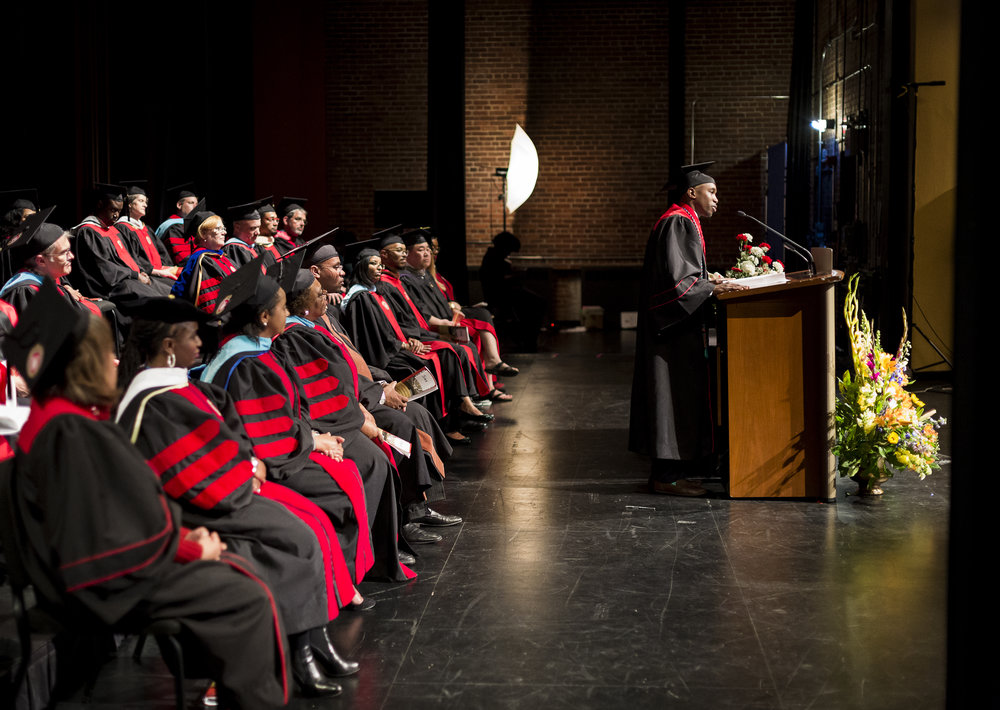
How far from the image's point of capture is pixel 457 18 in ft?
34.3

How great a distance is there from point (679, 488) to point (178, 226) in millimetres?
5622

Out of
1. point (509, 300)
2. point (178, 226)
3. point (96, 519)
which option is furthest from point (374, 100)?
point (96, 519)

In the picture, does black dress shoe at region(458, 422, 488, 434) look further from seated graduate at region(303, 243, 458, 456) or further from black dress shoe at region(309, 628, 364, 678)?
black dress shoe at region(309, 628, 364, 678)

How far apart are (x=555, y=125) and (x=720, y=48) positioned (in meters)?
2.42

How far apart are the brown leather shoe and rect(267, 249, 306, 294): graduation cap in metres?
2.28

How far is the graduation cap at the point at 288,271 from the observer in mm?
4125

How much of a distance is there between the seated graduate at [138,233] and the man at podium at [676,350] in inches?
180

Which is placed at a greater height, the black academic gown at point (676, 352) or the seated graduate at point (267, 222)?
the seated graduate at point (267, 222)

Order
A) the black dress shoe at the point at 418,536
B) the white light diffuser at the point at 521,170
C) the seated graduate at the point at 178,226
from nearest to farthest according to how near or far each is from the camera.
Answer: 1. the black dress shoe at the point at 418,536
2. the seated graduate at the point at 178,226
3. the white light diffuser at the point at 521,170

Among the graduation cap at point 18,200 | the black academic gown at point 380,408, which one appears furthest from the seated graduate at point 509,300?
the black academic gown at point 380,408

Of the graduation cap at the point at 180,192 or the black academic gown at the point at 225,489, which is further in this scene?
the graduation cap at the point at 180,192

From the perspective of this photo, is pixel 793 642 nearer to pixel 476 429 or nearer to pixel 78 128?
pixel 476 429

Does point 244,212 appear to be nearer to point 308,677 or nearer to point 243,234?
point 243,234

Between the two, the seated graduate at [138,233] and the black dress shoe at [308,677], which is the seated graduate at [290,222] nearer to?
the seated graduate at [138,233]
